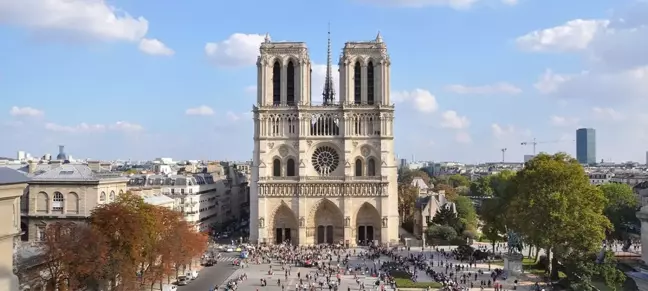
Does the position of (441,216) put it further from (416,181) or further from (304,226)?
(416,181)

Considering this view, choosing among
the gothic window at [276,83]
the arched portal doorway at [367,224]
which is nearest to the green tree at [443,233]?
the arched portal doorway at [367,224]

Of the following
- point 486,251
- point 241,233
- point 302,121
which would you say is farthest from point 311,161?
point 486,251

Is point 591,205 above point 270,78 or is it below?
below

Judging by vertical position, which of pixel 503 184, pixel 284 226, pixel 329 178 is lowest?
pixel 284 226

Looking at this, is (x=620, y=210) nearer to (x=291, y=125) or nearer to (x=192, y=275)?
(x=291, y=125)

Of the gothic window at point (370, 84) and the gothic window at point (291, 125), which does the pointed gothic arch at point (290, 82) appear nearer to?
the gothic window at point (291, 125)

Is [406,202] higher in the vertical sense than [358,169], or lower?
lower

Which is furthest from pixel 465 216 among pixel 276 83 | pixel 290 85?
pixel 276 83
